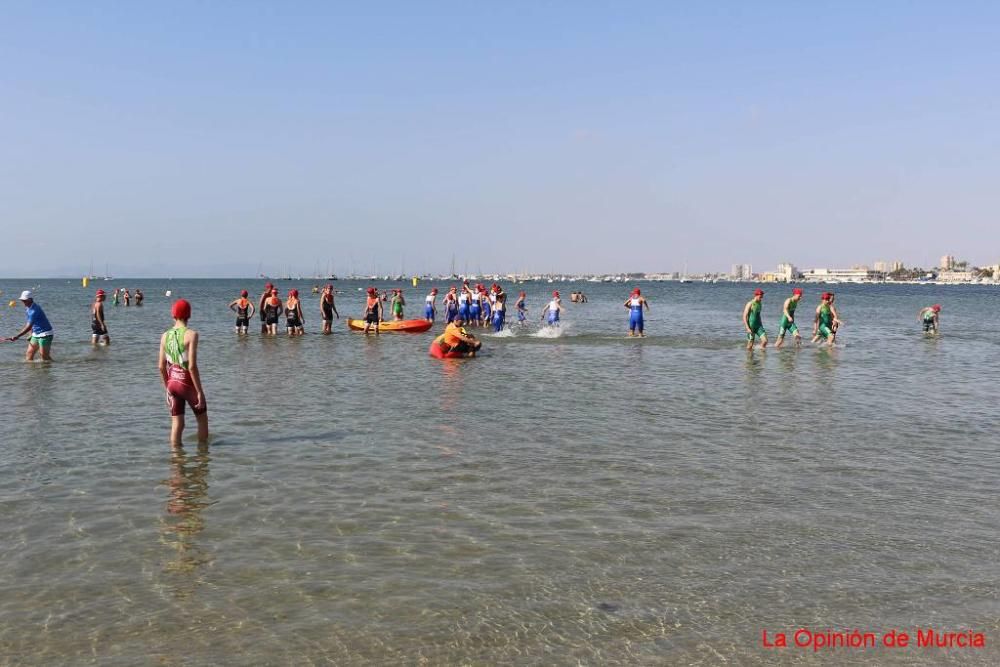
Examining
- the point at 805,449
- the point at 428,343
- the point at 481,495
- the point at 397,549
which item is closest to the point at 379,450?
the point at 481,495

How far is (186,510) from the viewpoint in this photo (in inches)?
266

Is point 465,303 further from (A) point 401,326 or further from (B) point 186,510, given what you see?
(B) point 186,510

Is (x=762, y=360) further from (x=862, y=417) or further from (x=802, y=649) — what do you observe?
(x=802, y=649)

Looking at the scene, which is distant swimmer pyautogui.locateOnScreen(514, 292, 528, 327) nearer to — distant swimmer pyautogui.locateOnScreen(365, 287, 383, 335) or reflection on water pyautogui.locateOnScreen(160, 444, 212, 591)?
distant swimmer pyautogui.locateOnScreen(365, 287, 383, 335)

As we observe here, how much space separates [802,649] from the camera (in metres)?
4.44

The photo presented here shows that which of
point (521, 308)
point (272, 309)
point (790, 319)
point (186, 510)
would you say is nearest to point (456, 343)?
point (272, 309)

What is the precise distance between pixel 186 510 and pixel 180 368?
2.39 m

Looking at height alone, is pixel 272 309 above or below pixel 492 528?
above

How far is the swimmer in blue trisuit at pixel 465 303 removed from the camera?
3406 cm

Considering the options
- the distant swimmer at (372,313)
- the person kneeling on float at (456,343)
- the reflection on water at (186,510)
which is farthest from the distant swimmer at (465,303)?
the reflection on water at (186,510)

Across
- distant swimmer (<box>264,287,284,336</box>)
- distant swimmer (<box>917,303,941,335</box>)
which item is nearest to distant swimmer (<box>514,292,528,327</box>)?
distant swimmer (<box>264,287,284,336</box>)

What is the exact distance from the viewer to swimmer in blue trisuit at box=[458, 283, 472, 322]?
34062 millimetres

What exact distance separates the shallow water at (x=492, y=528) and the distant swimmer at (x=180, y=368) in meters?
0.49

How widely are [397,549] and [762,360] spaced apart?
16.6 m
